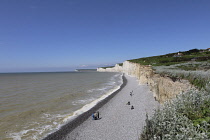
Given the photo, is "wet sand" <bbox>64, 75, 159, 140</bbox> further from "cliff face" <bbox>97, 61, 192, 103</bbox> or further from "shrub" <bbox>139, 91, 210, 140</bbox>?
"shrub" <bbox>139, 91, 210, 140</bbox>

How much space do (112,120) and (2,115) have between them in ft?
46.9

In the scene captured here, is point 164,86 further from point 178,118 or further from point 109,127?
point 178,118

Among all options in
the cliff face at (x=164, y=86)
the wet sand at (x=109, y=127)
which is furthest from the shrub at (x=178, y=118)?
the cliff face at (x=164, y=86)

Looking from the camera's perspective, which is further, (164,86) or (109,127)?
(164,86)

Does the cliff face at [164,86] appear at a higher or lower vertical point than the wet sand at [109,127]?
higher

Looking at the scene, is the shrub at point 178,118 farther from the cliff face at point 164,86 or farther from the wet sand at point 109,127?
the cliff face at point 164,86

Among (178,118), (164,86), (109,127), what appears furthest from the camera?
(164,86)

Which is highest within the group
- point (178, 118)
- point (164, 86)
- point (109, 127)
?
point (178, 118)

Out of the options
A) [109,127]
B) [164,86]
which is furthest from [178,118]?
[164,86]

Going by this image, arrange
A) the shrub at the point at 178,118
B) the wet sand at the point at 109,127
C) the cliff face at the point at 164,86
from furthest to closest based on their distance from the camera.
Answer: the wet sand at the point at 109,127, the cliff face at the point at 164,86, the shrub at the point at 178,118

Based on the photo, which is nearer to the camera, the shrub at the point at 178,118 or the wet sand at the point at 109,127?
the shrub at the point at 178,118

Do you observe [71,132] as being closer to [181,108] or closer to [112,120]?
[112,120]

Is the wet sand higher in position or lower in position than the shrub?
lower

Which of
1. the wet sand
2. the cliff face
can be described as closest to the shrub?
the wet sand
